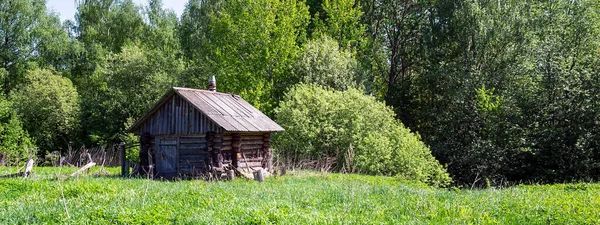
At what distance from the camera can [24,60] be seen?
→ 4247cm

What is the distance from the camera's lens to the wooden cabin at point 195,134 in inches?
820

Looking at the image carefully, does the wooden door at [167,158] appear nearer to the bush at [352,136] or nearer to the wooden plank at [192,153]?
the wooden plank at [192,153]

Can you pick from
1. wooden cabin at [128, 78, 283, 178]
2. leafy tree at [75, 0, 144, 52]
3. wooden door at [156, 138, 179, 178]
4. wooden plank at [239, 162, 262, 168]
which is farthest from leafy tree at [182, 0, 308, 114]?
leafy tree at [75, 0, 144, 52]

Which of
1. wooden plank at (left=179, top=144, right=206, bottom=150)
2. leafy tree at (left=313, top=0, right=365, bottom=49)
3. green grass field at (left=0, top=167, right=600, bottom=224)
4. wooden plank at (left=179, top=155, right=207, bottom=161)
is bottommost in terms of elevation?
green grass field at (left=0, top=167, right=600, bottom=224)

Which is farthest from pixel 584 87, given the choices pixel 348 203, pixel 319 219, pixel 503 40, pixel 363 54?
pixel 319 219

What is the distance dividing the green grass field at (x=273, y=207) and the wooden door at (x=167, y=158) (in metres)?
6.38

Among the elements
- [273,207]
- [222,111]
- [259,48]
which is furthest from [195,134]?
[259,48]

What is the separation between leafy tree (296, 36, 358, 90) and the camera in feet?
114

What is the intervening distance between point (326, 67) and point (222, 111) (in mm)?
14472

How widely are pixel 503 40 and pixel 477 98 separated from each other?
13.1 ft

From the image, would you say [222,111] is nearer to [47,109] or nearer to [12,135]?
[12,135]

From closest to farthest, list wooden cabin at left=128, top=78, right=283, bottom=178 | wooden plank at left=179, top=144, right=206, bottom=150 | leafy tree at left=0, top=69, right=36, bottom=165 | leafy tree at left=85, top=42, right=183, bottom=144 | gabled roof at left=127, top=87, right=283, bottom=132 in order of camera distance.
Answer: gabled roof at left=127, top=87, right=283, bottom=132
wooden cabin at left=128, top=78, right=283, bottom=178
wooden plank at left=179, top=144, right=206, bottom=150
leafy tree at left=0, top=69, right=36, bottom=165
leafy tree at left=85, top=42, right=183, bottom=144

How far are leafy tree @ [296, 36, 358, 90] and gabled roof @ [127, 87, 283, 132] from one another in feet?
36.2

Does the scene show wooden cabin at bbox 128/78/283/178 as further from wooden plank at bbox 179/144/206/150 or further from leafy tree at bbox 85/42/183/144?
leafy tree at bbox 85/42/183/144
